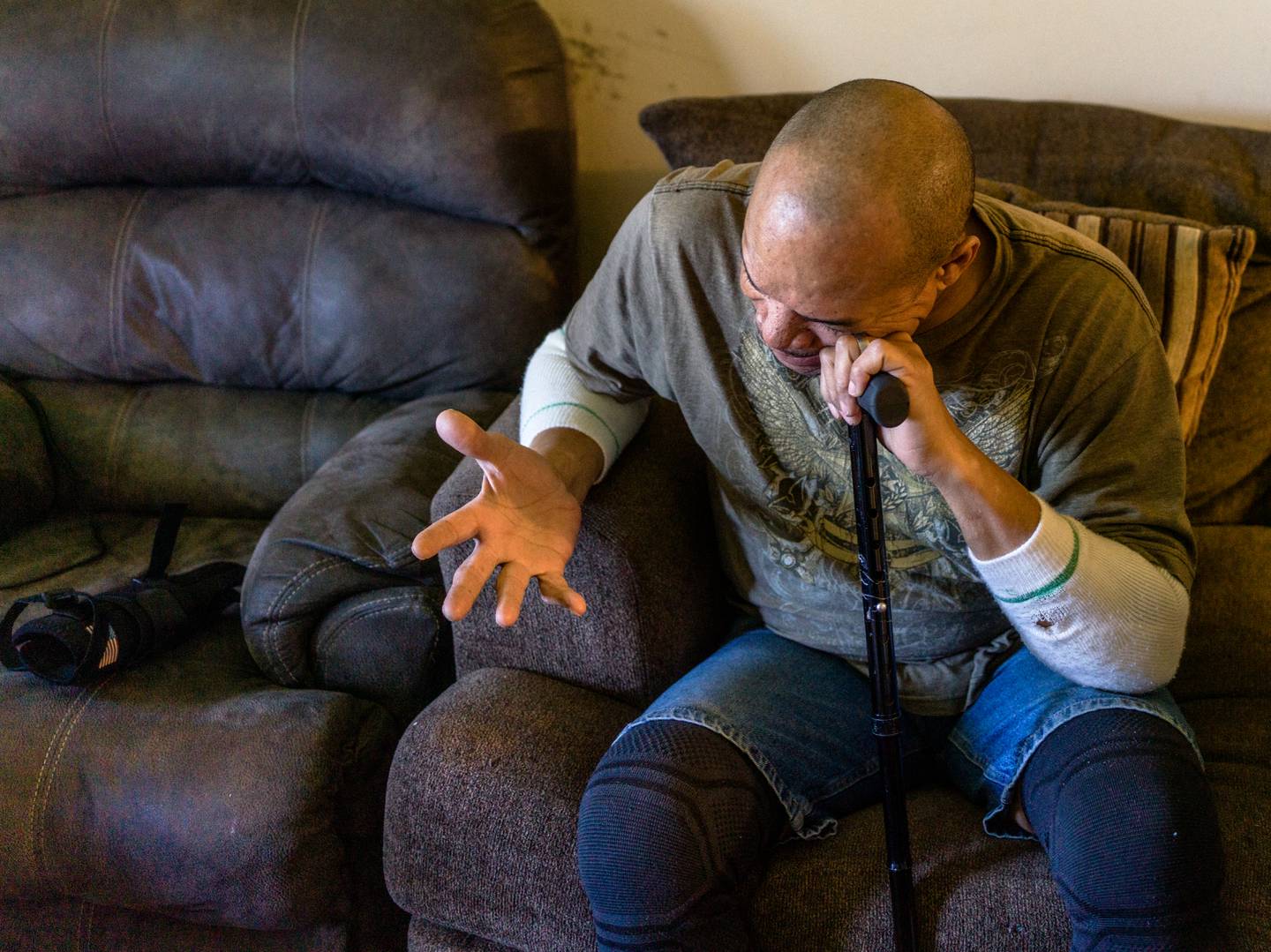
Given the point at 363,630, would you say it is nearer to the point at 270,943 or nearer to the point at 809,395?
the point at 270,943

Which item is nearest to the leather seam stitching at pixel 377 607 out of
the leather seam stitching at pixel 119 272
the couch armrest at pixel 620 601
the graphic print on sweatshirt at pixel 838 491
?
the couch armrest at pixel 620 601

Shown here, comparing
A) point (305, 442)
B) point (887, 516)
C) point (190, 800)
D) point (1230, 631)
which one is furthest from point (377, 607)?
point (1230, 631)

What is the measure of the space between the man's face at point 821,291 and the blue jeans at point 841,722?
37cm

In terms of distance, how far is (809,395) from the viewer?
1.09 meters

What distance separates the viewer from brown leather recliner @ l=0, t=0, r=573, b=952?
1.25m

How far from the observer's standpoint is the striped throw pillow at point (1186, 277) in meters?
1.24

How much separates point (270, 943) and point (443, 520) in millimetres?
675

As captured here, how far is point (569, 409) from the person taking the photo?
121 cm

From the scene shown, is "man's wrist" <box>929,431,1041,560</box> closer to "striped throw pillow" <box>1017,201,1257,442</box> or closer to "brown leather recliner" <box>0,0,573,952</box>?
"striped throw pillow" <box>1017,201,1257,442</box>

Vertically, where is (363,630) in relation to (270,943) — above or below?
above

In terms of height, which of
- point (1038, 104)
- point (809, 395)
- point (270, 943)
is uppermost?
point (1038, 104)

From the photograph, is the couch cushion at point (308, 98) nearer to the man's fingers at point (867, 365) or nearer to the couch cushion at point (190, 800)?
the couch cushion at point (190, 800)

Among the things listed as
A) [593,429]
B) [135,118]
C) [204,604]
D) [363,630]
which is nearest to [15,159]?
[135,118]

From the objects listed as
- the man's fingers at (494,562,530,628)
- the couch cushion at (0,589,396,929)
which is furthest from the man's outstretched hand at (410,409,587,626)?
the couch cushion at (0,589,396,929)
